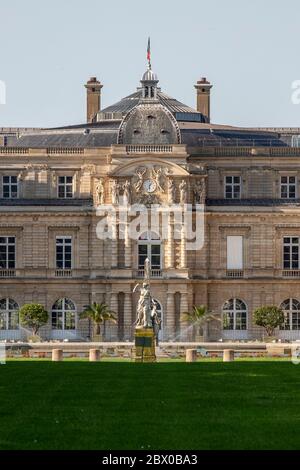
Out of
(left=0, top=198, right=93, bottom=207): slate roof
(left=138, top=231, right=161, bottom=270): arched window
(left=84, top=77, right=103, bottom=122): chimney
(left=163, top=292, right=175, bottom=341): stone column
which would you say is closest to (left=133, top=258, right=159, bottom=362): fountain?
(left=163, top=292, right=175, bottom=341): stone column

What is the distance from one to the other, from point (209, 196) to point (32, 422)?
234ft

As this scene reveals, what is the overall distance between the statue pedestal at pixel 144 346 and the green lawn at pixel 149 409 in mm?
15617

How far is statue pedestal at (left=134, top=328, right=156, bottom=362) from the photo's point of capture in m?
77.9

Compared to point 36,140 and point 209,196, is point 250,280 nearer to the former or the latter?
point 209,196

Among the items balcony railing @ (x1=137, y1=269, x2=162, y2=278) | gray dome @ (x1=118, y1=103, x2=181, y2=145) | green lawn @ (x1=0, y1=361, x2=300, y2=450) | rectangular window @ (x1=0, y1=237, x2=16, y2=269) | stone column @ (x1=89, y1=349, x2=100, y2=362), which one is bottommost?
green lawn @ (x1=0, y1=361, x2=300, y2=450)

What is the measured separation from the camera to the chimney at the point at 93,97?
12412cm

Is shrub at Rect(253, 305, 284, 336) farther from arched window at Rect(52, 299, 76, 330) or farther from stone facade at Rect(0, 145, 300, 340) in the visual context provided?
arched window at Rect(52, 299, 76, 330)

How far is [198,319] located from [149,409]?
6250 centimetres

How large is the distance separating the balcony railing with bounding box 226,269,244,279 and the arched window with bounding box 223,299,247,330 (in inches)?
53.0

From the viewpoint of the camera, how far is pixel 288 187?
360 feet

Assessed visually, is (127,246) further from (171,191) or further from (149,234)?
(171,191)

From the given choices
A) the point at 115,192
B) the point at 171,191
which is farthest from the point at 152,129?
the point at 115,192

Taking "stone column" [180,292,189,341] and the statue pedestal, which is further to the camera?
"stone column" [180,292,189,341]
